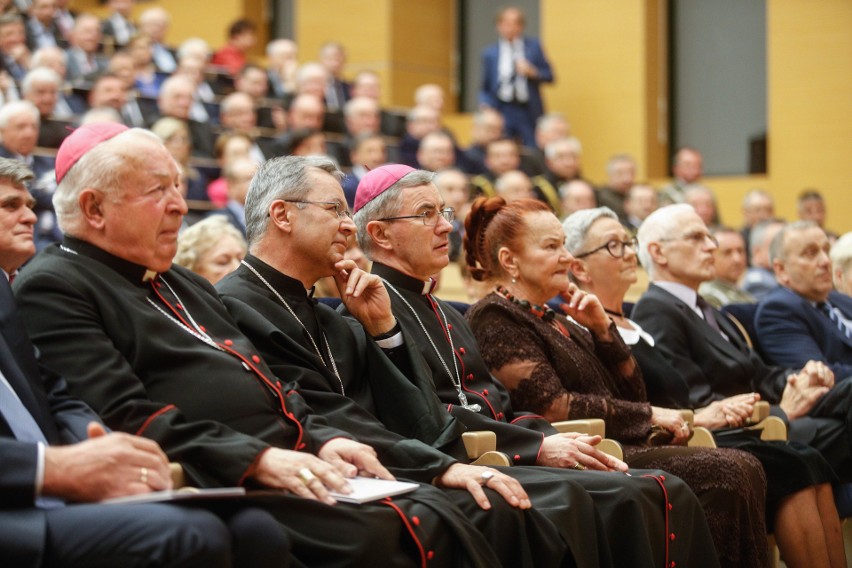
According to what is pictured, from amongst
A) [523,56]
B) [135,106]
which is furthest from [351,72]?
[135,106]

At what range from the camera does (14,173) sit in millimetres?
2619

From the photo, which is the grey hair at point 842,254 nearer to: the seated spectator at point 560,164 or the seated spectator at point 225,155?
the seated spectator at point 225,155

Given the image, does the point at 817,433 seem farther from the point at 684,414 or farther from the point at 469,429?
the point at 469,429

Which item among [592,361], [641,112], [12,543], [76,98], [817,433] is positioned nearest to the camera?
[12,543]

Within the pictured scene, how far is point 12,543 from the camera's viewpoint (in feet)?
6.09

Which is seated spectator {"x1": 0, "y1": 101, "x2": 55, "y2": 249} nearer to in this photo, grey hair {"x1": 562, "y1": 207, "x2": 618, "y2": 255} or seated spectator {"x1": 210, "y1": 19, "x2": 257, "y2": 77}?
grey hair {"x1": 562, "y1": 207, "x2": 618, "y2": 255}

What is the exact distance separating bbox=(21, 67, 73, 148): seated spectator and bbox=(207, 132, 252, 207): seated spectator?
1.00m

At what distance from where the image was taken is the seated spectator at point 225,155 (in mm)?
7230

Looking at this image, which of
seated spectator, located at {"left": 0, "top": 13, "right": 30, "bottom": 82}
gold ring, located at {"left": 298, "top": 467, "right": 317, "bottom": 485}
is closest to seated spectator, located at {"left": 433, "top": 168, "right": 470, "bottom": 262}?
seated spectator, located at {"left": 0, "top": 13, "right": 30, "bottom": 82}

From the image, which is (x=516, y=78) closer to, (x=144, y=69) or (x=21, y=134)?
(x=144, y=69)

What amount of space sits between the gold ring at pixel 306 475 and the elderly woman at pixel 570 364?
3.91ft

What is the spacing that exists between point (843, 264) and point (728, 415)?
148 centimetres

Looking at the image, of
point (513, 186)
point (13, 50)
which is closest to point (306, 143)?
point (513, 186)

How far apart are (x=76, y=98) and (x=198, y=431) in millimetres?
6692
